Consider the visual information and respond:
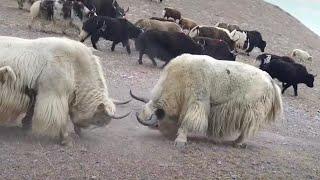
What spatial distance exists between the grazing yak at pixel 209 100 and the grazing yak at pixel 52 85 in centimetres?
108

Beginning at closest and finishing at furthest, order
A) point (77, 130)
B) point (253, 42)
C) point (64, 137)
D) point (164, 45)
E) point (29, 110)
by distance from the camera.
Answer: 1. point (64, 137)
2. point (29, 110)
3. point (77, 130)
4. point (164, 45)
5. point (253, 42)

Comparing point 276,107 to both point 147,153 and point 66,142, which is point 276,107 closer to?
point 147,153

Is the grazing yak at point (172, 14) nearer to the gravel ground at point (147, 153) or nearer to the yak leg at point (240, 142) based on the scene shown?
the gravel ground at point (147, 153)

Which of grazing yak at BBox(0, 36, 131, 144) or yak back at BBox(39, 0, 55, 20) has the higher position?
grazing yak at BBox(0, 36, 131, 144)

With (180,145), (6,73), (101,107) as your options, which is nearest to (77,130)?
(101,107)

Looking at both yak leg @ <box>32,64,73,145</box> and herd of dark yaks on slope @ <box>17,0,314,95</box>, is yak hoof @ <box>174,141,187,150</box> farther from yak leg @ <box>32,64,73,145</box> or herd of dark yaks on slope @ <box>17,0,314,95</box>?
herd of dark yaks on slope @ <box>17,0,314,95</box>

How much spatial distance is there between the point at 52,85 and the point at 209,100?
2400mm

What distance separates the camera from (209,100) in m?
8.41

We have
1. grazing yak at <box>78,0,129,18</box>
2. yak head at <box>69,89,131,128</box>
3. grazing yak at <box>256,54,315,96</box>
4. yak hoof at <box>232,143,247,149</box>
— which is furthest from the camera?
grazing yak at <box>78,0,129,18</box>

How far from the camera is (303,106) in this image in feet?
46.3

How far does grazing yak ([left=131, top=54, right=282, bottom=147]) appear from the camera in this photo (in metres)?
8.27

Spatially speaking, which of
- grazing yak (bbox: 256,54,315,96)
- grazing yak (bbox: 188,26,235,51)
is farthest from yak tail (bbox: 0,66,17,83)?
grazing yak (bbox: 188,26,235,51)

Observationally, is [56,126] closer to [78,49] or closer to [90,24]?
[78,49]

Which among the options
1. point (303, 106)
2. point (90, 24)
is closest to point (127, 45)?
point (90, 24)
